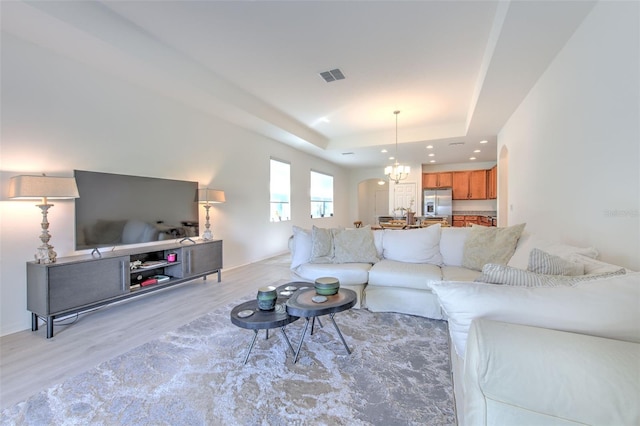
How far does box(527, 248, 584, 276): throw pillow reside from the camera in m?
1.43

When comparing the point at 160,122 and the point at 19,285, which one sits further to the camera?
the point at 160,122

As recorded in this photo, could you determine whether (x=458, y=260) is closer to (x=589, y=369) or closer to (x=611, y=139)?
(x=611, y=139)

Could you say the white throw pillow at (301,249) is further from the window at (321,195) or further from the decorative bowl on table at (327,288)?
the window at (321,195)

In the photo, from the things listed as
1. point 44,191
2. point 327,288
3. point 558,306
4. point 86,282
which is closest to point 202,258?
point 86,282

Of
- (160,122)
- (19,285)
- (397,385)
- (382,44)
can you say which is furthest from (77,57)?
(397,385)

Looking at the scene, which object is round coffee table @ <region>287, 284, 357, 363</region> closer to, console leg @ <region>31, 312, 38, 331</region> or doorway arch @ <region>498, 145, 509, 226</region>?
console leg @ <region>31, 312, 38, 331</region>

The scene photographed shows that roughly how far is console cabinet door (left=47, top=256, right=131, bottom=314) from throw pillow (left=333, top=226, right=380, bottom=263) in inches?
95.9

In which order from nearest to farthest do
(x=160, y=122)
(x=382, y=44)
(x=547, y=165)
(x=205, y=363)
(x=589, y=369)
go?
(x=589, y=369) → (x=205, y=363) → (x=547, y=165) → (x=382, y=44) → (x=160, y=122)

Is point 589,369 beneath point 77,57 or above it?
beneath

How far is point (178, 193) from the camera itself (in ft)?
13.2

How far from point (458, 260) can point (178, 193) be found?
12.8 feet

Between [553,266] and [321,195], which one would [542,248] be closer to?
[553,266]

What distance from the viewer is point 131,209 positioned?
3412 millimetres

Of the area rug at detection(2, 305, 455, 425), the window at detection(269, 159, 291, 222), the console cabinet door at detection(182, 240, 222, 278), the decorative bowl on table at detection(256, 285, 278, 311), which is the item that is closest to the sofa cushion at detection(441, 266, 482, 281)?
the area rug at detection(2, 305, 455, 425)
